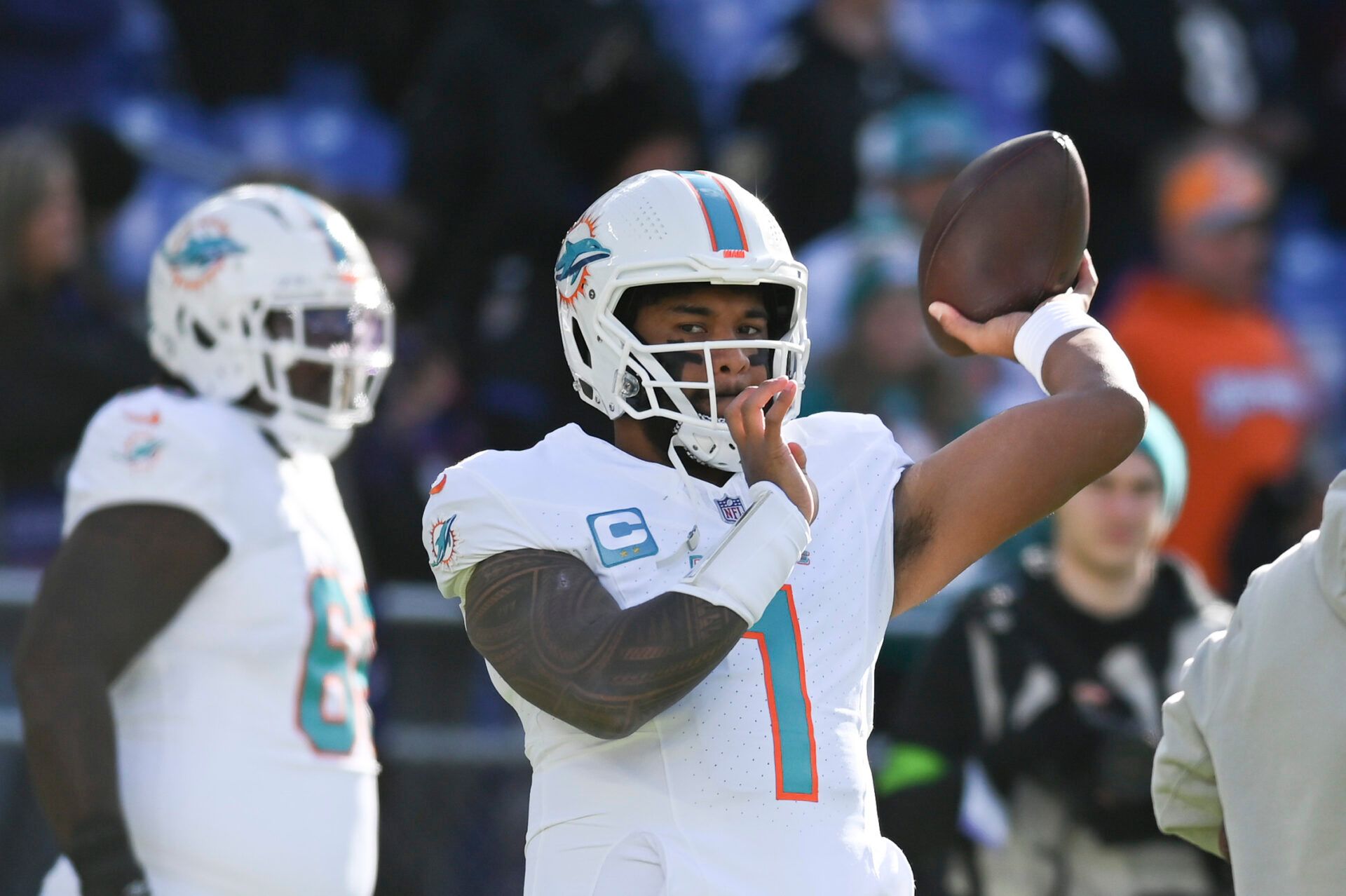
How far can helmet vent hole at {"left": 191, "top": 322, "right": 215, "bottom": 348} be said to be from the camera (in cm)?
420

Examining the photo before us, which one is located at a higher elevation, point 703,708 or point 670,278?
point 670,278

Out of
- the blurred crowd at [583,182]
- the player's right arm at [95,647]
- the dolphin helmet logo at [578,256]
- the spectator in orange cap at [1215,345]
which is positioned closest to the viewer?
the dolphin helmet logo at [578,256]

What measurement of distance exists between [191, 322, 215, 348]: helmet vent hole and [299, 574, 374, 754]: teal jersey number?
0.57 metres

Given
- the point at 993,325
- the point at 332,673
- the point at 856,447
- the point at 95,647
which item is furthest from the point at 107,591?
the point at 993,325

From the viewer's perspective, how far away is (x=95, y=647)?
3.68m

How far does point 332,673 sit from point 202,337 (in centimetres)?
78

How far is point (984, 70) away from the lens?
790cm

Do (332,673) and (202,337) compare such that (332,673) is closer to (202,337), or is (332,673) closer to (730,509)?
(202,337)

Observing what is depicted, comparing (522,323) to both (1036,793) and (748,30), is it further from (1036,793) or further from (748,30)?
(1036,793)

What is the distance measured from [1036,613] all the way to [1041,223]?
169 centimetres

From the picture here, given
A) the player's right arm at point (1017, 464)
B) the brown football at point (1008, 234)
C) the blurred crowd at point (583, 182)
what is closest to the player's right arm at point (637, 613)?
Answer: the player's right arm at point (1017, 464)

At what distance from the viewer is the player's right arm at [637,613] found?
8.79 feet

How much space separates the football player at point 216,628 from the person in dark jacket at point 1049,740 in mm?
1320

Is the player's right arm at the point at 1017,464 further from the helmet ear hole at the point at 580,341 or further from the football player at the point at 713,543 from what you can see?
the helmet ear hole at the point at 580,341
